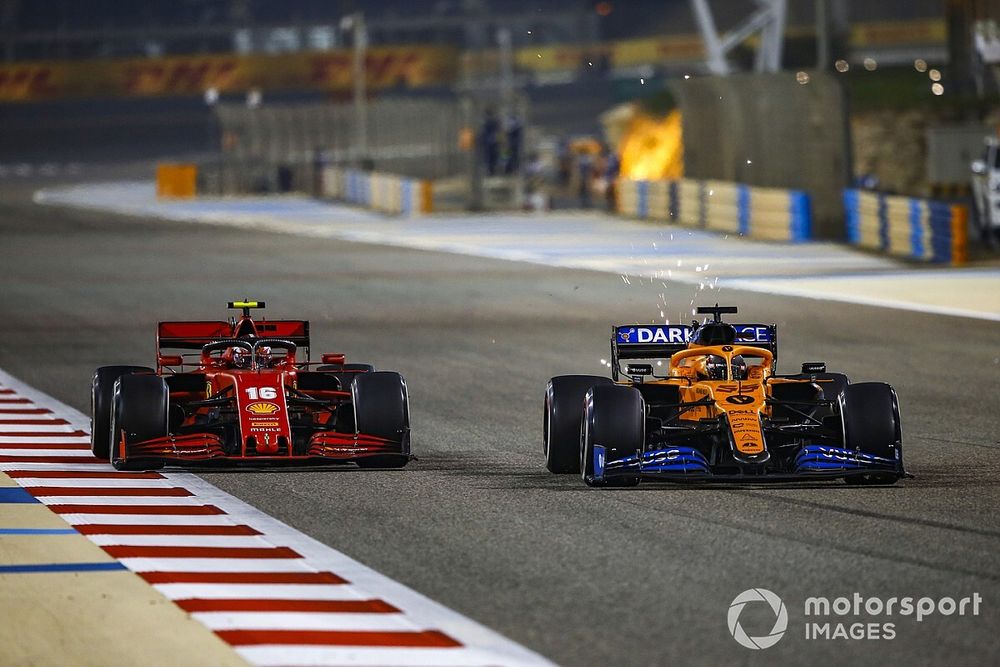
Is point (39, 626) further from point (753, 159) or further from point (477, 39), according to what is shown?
point (477, 39)

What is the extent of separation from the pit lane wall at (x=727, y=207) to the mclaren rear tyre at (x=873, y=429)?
2645cm

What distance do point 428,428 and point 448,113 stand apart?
52.2 metres

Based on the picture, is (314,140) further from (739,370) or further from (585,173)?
(739,370)

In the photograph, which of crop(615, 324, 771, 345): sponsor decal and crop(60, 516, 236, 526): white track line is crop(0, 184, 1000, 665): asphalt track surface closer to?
crop(60, 516, 236, 526): white track line

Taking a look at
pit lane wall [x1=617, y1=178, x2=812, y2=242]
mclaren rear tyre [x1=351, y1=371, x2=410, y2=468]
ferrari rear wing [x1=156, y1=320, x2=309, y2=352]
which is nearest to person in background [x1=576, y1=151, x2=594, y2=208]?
pit lane wall [x1=617, y1=178, x2=812, y2=242]

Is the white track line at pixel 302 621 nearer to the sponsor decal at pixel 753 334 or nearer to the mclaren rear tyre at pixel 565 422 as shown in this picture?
the mclaren rear tyre at pixel 565 422

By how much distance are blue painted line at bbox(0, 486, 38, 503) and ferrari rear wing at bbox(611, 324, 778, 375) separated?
3.72m

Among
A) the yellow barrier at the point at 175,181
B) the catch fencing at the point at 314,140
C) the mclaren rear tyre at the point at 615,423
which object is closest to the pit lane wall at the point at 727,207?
the catch fencing at the point at 314,140

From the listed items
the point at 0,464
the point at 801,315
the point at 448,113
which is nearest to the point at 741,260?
the point at 801,315

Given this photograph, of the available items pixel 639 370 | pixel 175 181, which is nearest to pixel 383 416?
pixel 639 370

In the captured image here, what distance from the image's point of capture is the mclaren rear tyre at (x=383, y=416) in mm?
12875

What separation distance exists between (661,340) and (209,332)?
10.2 ft

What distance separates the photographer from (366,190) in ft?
186

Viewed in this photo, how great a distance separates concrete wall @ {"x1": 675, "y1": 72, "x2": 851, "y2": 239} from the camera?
38031 millimetres
